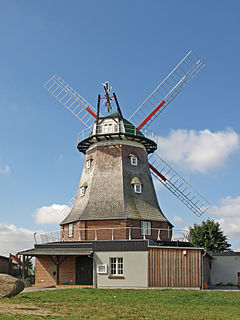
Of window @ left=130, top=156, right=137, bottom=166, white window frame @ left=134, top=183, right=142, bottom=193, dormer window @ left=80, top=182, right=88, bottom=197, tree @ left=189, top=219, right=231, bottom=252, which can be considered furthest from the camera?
tree @ left=189, top=219, right=231, bottom=252

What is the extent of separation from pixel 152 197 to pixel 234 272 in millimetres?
9001

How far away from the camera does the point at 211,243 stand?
4547 centimetres

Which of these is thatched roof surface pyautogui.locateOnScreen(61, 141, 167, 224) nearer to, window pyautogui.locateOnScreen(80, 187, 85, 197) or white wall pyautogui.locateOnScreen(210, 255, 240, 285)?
window pyautogui.locateOnScreen(80, 187, 85, 197)

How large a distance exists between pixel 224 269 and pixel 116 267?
11.8 metres

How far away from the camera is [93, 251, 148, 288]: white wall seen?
25.4 meters

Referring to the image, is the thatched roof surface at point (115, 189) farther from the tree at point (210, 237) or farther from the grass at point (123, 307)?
the tree at point (210, 237)

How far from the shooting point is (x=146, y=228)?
98.6ft

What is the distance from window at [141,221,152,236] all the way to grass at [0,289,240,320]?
10122 millimetres

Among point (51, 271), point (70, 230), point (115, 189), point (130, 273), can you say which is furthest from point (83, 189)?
point (130, 273)

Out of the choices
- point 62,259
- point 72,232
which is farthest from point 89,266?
point 72,232

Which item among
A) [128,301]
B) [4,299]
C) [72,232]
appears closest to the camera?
[4,299]

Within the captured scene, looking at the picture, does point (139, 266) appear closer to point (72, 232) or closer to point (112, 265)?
point (112, 265)

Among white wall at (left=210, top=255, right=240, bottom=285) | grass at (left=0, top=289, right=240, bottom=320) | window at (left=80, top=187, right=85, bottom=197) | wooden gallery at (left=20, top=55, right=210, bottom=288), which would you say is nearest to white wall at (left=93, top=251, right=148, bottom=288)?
wooden gallery at (left=20, top=55, right=210, bottom=288)

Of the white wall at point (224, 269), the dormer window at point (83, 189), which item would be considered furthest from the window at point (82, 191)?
the white wall at point (224, 269)
